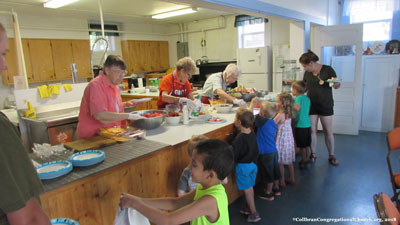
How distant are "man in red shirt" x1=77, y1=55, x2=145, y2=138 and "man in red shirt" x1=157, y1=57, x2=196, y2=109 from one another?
2.60 ft

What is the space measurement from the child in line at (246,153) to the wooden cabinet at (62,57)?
18.2 feet

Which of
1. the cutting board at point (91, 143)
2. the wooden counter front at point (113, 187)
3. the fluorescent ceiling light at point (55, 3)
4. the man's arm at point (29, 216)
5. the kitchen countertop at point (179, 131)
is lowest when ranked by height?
the wooden counter front at point (113, 187)

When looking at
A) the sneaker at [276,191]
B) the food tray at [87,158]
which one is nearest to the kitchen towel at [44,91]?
the food tray at [87,158]

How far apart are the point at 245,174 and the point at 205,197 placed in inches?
49.8

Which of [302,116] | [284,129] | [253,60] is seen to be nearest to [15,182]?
[284,129]

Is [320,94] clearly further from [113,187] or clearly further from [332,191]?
[113,187]

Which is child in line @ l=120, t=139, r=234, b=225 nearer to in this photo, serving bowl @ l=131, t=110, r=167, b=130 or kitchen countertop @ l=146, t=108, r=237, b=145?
kitchen countertop @ l=146, t=108, r=237, b=145

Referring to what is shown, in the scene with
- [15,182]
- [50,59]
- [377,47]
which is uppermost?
[50,59]

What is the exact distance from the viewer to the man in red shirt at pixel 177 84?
2.92m

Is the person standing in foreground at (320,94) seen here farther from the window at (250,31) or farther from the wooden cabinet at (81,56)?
the wooden cabinet at (81,56)

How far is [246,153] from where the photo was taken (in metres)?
2.38

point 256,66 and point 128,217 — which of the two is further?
point 256,66

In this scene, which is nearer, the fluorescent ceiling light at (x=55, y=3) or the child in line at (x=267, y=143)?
the child in line at (x=267, y=143)

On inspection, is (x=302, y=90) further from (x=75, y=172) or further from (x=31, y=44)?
(x=31, y=44)
